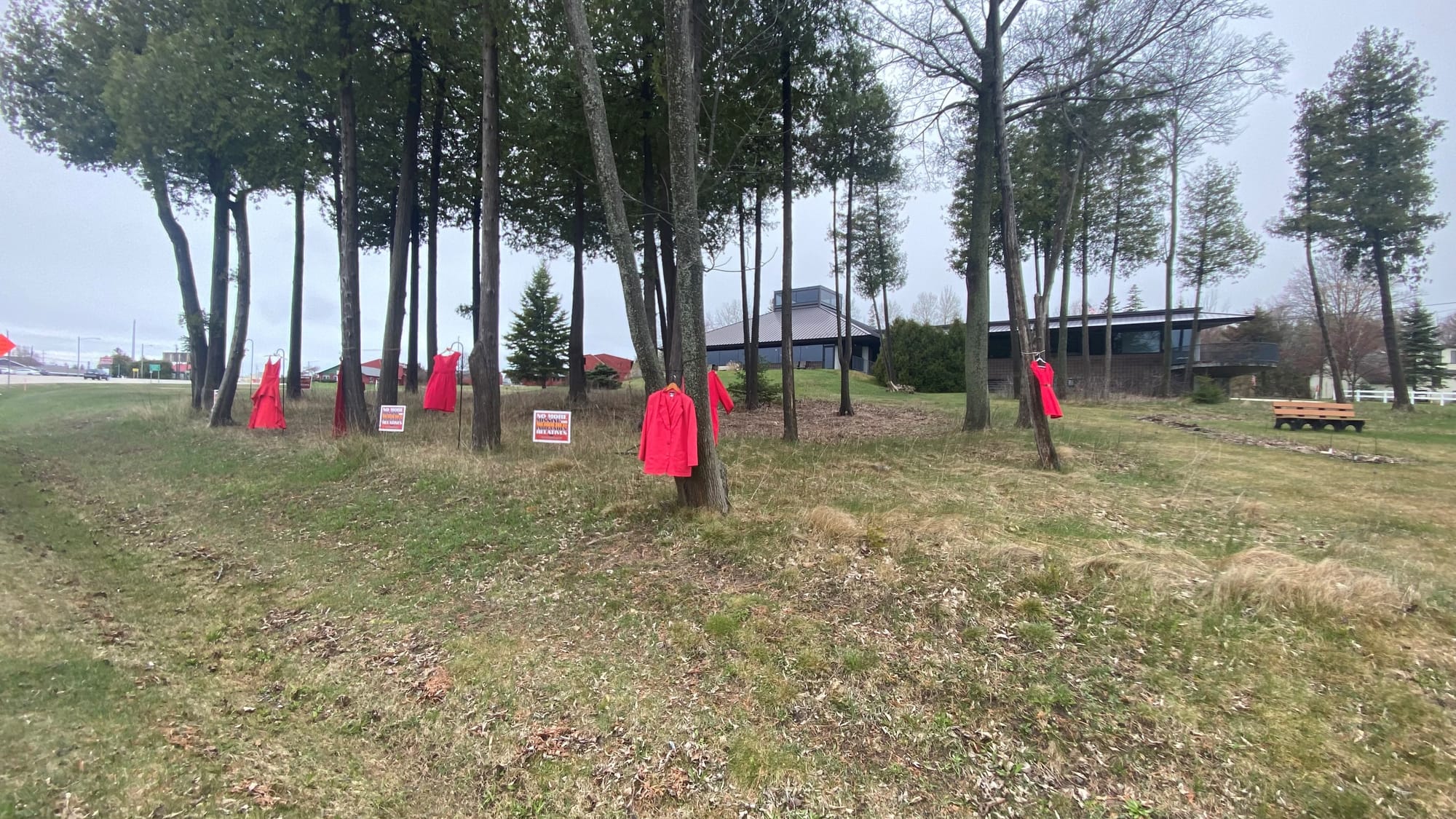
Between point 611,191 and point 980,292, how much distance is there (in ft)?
28.2

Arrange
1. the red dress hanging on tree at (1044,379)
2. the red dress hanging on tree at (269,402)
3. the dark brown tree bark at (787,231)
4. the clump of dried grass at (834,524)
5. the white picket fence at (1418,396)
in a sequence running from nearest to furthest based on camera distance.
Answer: the clump of dried grass at (834,524)
the red dress hanging on tree at (1044,379)
the dark brown tree bark at (787,231)
the red dress hanging on tree at (269,402)
the white picket fence at (1418,396)

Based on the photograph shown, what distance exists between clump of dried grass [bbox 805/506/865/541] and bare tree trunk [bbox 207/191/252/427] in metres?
13.5

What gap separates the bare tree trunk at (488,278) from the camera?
357 inches

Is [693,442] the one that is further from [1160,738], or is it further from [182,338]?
[182,338]

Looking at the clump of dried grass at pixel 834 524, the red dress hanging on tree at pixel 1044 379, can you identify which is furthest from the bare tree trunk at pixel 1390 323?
the clump of dried grass at pixel 834 524

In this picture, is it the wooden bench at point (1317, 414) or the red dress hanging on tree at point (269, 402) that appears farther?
the wooden bench at point (1317, 414)

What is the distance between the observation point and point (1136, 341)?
30.8m

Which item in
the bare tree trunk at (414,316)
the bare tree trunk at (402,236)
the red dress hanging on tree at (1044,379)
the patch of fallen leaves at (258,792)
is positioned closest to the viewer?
the patch of fallen leaves at (258,792)

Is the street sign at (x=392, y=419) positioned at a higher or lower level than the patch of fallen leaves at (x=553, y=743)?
higher

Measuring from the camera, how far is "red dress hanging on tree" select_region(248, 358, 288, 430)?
1135 cm

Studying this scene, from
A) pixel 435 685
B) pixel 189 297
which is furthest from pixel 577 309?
pixel 435 685

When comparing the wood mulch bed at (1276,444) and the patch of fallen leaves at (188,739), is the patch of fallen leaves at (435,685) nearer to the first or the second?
the patch of fallen leaves at (188,739)

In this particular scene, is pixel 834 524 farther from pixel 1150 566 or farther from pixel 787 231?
pixel 787 231

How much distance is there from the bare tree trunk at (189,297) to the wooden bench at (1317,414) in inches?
1009
